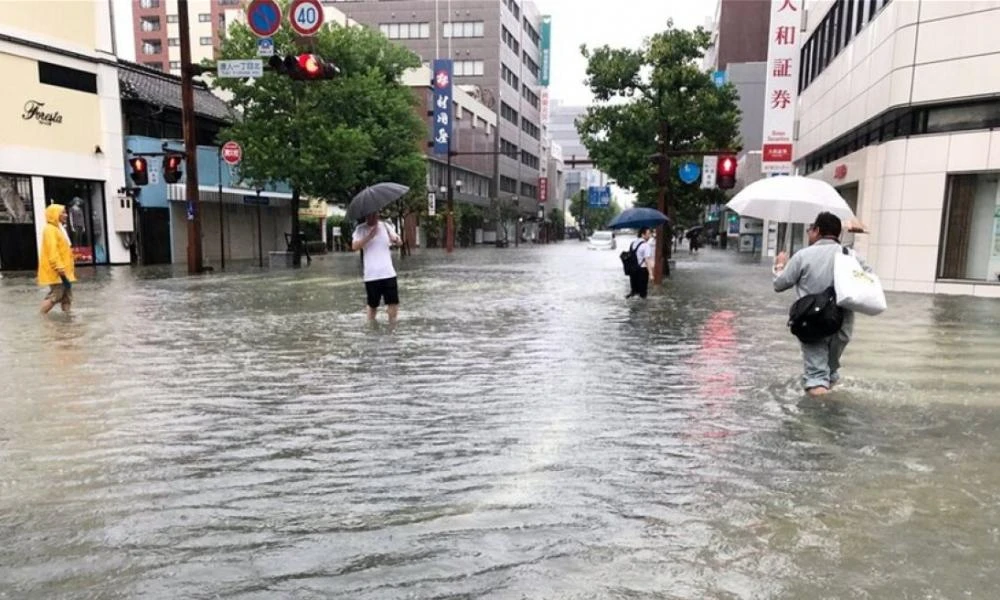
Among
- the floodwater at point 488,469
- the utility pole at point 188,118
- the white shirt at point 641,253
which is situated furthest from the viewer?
the utility pole at point 188,118

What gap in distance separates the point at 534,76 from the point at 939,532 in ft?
304

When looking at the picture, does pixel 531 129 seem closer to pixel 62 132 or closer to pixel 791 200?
pixel 62 132

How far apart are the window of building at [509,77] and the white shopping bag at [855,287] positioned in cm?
7274

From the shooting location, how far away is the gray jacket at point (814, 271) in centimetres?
604

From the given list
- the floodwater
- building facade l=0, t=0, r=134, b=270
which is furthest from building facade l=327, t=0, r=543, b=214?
the floodwater

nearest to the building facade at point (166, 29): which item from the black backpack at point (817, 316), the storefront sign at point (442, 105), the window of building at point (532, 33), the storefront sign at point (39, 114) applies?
the window of building at point (532, 33)

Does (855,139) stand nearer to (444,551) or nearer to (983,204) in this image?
(983,204)

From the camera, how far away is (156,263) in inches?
1057

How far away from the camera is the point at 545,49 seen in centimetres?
9456

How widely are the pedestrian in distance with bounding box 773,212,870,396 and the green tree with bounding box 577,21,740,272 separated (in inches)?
676

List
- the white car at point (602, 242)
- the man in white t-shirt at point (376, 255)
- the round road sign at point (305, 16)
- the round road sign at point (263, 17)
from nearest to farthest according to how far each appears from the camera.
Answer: the man in white t-shirt at point (376, 255) < the round road sign at point (263, 17) < the round road sign at point (305, 16) < the white car at point (602, 242)

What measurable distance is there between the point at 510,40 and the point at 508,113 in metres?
8.28

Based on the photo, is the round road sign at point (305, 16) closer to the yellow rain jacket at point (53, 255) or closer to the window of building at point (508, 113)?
the yellow rain jacket at point (53, 255)

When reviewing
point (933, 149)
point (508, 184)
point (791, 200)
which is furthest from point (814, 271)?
point (508, 184)
